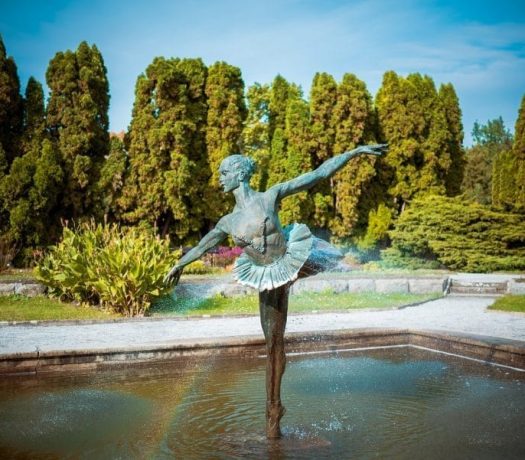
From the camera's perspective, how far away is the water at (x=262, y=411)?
154 inches

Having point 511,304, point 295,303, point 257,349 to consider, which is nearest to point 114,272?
point 295,303

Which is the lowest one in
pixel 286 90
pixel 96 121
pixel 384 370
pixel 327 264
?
pixel 384 370

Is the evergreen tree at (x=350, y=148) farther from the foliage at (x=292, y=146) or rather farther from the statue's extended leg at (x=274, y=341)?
the statue's extended leg at (x=274, y=341)

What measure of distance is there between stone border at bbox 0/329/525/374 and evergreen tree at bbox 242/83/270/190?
1522 centimetres

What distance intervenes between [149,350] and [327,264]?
2857 mm

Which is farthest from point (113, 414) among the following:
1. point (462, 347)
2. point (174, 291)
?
point (174, 291)

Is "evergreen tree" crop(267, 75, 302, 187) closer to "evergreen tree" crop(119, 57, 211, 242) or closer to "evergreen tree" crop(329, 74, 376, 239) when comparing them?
"evergreen tree" crop(329, 74, 376, 239)

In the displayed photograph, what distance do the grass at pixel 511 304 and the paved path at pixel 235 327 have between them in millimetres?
231

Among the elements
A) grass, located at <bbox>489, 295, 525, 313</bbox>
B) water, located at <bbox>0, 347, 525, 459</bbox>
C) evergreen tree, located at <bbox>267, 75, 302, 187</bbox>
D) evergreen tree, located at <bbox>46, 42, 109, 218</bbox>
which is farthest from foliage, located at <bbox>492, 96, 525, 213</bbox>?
water, located at <bbox>0, 347, 525, 459</bbox>

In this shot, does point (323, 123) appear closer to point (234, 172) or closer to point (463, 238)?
point (463, 238)

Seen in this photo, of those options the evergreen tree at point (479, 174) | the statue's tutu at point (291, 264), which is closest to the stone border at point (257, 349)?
the statue's tutu at point (291, 264)

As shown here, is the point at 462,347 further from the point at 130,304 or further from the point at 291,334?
the point at 130,304

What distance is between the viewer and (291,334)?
7.09 m

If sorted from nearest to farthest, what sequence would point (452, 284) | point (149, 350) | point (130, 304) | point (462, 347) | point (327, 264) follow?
point (327, 264), point (149, 350), point (462, 347), point (130, 304), point (452, 284)
